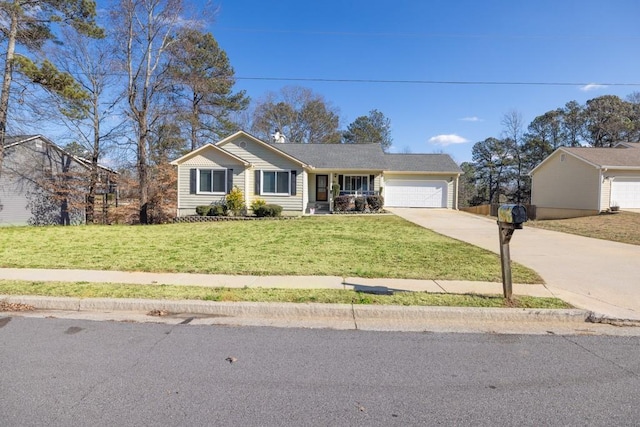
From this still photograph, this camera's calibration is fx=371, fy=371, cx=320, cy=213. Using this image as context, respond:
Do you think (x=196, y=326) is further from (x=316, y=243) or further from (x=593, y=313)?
(x=316, y=243)

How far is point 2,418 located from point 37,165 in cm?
2484

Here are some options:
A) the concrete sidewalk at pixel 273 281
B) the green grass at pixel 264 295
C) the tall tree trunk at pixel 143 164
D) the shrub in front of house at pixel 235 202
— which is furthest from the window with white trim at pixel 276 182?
the green grass at pixel 264 295

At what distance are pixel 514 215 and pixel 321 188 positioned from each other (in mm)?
21546

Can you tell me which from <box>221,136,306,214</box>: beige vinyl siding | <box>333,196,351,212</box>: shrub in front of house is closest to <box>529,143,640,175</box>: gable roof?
<box>333,196,351,212</box>: shrub in front of house

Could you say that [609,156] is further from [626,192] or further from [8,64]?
[8,64]

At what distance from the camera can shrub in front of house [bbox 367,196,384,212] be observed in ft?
75.6

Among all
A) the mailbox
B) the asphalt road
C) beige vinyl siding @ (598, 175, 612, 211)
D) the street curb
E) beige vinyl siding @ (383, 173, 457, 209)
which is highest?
beige vinyl siding @ (383, 173, 457, 209)

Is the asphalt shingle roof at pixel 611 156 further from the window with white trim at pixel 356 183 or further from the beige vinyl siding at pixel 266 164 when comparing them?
the beige vinyl siding at pixel 266 164

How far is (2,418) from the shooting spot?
2.68m

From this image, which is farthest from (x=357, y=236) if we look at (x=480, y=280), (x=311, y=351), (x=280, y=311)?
(x=311, y=351)

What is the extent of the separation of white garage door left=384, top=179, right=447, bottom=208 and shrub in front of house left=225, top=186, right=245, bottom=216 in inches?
447

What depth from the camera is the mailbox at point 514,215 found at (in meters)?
4.85

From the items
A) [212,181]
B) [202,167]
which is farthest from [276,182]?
[202,167]

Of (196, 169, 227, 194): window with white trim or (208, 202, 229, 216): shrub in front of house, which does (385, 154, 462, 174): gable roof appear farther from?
(208, 202, 229, 216): shrub in front of house
